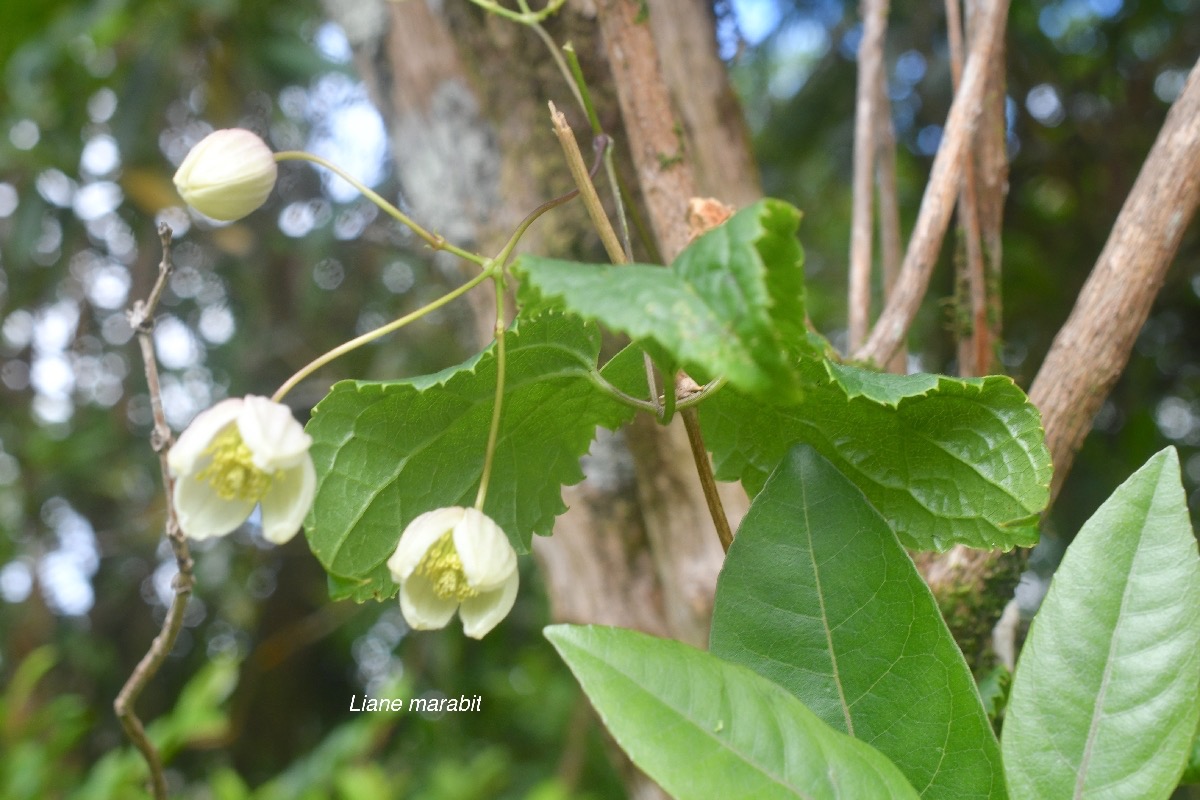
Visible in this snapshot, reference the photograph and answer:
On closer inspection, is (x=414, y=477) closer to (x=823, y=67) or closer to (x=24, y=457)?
(x=823, y=67)

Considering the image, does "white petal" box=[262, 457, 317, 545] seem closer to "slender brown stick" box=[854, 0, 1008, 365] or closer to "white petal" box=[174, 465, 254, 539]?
"white petal" box=[174, 465, 254, 539]

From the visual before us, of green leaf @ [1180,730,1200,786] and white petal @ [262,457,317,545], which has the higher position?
white petal @ [262,457,317,545]

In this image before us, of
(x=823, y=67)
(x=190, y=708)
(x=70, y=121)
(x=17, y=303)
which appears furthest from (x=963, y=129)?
(x=17, y=303)

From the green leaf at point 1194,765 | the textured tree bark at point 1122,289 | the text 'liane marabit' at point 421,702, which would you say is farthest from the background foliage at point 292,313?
the green leaf at point 1194,765

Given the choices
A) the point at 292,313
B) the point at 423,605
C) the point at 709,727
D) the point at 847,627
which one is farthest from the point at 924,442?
the point at 292,313

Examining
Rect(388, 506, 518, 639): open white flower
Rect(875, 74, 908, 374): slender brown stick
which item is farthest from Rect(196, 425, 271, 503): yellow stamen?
Rect(875, 74, 908, 374): slender brown stick

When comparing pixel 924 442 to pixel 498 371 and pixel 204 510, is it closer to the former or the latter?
pixel 498 371
